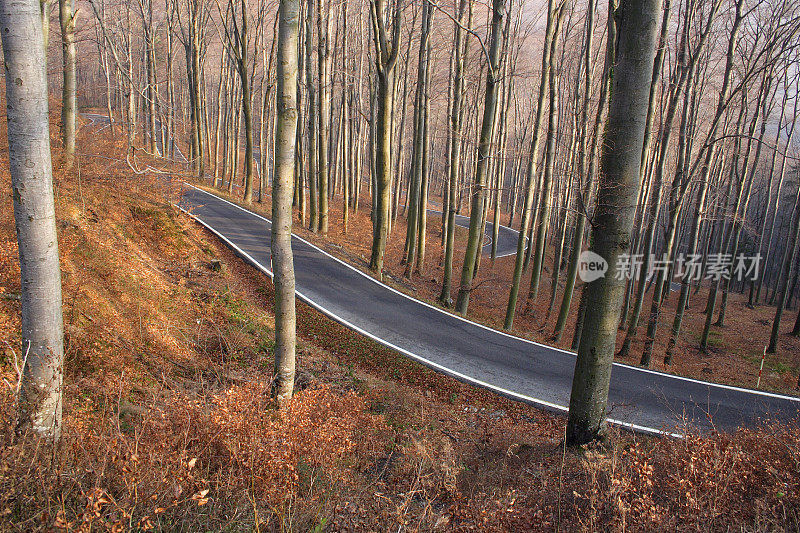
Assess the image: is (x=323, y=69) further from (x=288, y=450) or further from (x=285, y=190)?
(x=288, y=450)

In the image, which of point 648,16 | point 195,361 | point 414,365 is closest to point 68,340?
point 195,361

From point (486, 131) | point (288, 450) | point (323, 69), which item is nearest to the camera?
point (288, 450)

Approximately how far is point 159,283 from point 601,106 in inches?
464

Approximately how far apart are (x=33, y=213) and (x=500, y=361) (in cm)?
935

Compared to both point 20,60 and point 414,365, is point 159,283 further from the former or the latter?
point 20,60

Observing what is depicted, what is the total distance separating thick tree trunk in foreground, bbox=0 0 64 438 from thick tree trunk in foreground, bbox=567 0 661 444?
5.50 m

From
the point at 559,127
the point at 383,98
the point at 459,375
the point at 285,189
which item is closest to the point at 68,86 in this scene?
the point at 383,98

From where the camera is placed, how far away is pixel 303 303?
40.0 feet

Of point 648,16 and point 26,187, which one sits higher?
point 648,16

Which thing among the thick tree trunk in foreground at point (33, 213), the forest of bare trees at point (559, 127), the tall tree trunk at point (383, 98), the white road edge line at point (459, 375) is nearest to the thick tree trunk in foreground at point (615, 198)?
the forest of bare trees at point (559, 127)

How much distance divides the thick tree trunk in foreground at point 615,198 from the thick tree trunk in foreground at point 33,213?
5503 mm

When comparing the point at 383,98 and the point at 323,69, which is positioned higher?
the point at 323,69

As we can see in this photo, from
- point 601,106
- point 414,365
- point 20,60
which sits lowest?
point 414,365

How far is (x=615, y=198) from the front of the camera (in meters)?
5.17
